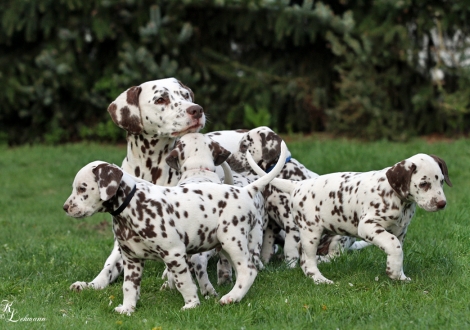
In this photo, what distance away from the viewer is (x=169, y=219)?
20.6 feet

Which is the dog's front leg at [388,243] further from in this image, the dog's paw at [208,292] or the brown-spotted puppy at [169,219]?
the dog's paw at [208,292]

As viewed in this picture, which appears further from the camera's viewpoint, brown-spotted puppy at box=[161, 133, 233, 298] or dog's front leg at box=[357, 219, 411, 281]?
brown-spotted puppy at box=[161, 133, 233, 298]

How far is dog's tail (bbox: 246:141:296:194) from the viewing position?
6.89m

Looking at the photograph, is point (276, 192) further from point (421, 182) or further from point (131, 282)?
point (131, 282)

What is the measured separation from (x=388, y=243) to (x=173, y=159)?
7.25ft

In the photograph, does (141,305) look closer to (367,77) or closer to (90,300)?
(90,300)

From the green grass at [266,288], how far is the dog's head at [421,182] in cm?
72

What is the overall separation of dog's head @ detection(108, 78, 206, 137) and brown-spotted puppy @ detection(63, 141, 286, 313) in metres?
0.94

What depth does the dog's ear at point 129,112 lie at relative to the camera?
7.64 m

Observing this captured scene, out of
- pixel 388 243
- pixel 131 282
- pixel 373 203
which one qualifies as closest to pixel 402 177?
pixel 373 203

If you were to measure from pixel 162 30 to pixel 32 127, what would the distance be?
422cm

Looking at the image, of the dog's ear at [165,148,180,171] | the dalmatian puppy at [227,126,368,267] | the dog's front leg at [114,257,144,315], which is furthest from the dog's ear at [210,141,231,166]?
the dog's front leg at [114,257,144,315]

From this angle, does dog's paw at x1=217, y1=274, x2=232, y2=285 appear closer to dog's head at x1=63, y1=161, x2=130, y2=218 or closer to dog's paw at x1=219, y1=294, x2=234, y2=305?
dog's paw at x1=219, y1=294, x2=234, y2=305

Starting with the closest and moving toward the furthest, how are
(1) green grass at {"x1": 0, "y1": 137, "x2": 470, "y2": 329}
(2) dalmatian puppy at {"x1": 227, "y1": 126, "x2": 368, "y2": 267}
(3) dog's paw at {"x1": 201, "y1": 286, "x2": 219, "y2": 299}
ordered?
1. (1) green grass at {"x1": 0, "y1": 137, "x2": 470, "y2": 329}
2. (3) dog's paw at {"x1": 201, "y1": 286, "x2": 219, "y2": 299}
3. (2) dalmatian puppy at {"x1": 227, "y1": 126, "x2": 368, "y2": 267}
